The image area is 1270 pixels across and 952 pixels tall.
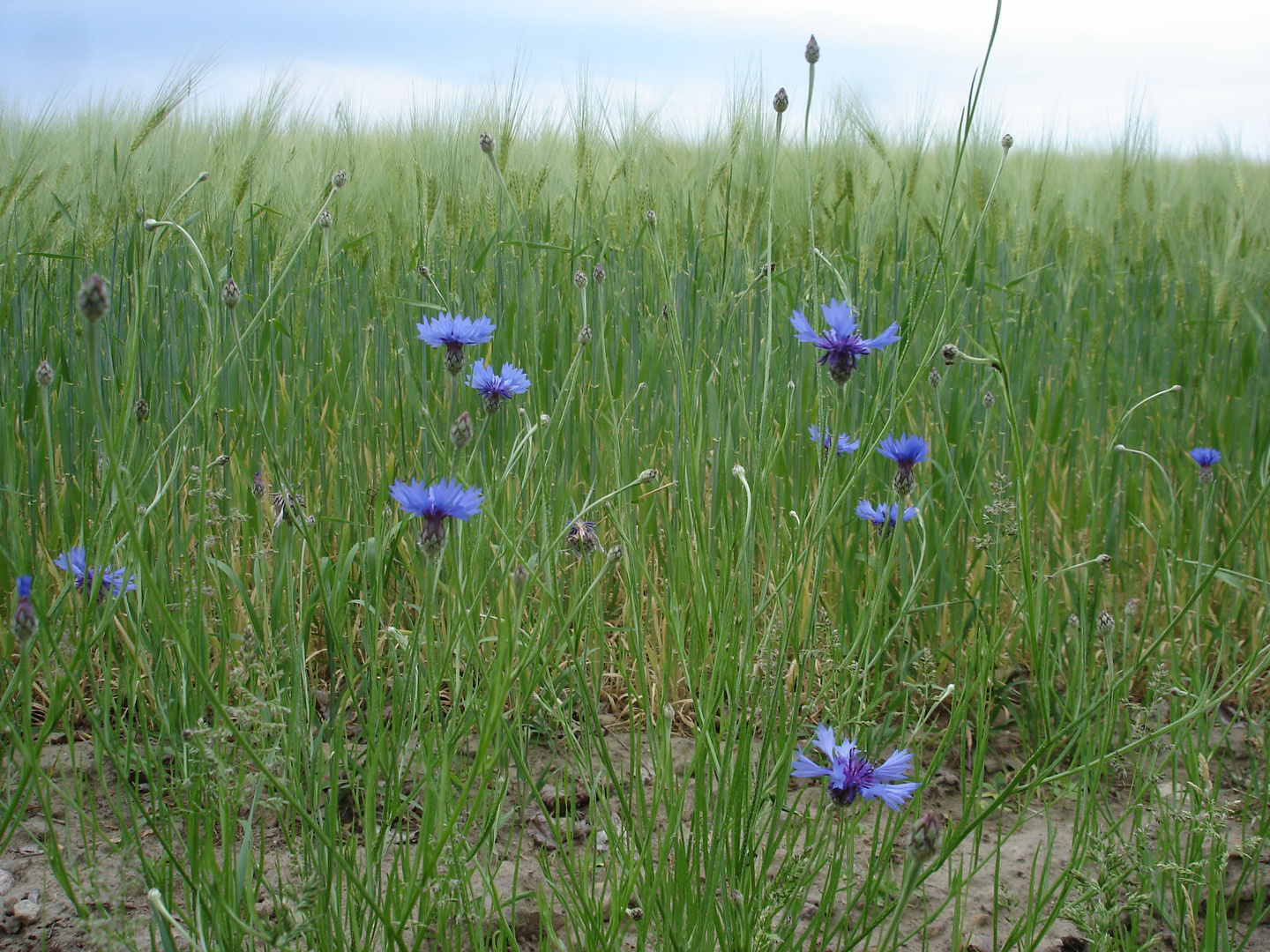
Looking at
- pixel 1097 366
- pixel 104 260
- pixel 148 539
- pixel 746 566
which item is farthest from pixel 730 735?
pixel 104 260

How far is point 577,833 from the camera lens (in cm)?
119

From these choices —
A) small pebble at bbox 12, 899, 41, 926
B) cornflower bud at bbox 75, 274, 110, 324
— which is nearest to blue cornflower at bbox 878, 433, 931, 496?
cornflower bud at bbox 75, 274, 110, 324

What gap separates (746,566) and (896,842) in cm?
56

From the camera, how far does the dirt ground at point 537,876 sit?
96 cm

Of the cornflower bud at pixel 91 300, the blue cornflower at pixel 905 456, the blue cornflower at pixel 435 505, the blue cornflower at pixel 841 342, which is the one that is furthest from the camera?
the blue cornflower at pixel 905 456

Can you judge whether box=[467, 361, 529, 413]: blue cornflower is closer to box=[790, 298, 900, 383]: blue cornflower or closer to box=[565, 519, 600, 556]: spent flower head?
box=[565, 519, 600, 556]: spent flower head

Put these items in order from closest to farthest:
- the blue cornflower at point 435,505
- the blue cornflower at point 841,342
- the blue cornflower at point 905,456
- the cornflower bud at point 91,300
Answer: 1. the cornflower bud at point 91,300
2. the blue cornflower at point 435,505
3. the blue cornflower at point 841,342
4. the blue cornflower at point 905,456

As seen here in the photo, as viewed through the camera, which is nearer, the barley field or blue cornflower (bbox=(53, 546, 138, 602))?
the barley field

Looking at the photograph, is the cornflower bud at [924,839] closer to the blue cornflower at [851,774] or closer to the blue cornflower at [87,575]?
the blue cornflower at [851,774]

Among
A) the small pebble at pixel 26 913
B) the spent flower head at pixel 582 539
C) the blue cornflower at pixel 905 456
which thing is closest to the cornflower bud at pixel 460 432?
the spent flower head at pixel 582 539

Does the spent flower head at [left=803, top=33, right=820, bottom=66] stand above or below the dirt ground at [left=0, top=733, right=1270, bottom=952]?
above

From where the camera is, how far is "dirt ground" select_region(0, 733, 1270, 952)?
0.96 metres

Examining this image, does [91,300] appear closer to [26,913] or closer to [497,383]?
[497,383]

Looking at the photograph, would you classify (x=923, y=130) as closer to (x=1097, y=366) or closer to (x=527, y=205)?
(x=1097, y=366)
